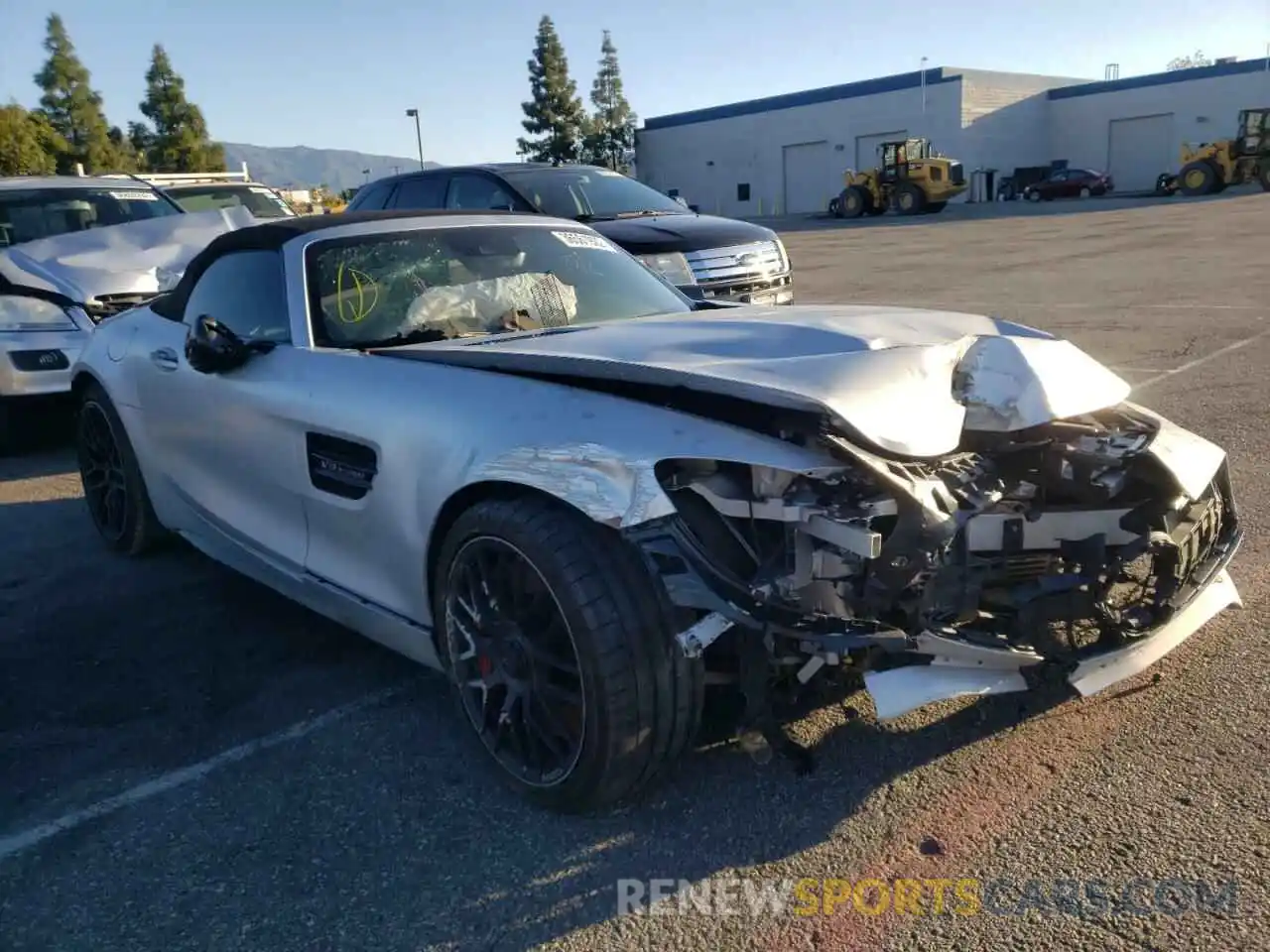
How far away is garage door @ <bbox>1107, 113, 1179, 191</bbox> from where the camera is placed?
52688 millimetres

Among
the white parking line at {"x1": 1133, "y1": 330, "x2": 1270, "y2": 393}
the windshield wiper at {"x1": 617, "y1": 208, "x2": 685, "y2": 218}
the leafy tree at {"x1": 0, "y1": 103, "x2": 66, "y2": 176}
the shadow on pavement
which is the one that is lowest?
the shadow on pavement

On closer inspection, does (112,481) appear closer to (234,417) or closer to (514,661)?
(234,417)

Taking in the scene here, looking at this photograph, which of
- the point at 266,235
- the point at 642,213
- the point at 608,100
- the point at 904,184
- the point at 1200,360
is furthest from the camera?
the point at 608,100

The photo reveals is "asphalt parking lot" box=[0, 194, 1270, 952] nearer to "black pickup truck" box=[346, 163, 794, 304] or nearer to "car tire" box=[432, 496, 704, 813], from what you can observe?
"car tire" box=[432, 496, 704, 813]

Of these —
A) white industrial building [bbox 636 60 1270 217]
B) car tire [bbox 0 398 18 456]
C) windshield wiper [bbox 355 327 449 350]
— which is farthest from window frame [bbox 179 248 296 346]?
white industrial building [bbox 636 60 1270 217]

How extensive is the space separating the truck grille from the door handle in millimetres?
4987

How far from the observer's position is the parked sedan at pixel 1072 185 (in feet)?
148

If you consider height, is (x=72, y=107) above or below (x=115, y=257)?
above

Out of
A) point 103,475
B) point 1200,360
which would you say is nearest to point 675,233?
point 1200,360

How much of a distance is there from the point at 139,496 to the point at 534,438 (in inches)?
110

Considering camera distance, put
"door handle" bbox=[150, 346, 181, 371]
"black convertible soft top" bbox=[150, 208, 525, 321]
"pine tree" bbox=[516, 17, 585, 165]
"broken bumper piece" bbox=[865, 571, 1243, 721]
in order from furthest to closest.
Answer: "pine tree" bbox=[516, 17, 585, 165], "door handle" bbox=[150, 346, 181, 371], "black convertible soft top" bbox=[150, 208, 525, 321], "broken bumper piece" bbox=[865, 571, 1243, 721]

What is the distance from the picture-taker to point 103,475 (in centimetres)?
505

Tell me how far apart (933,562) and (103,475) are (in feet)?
13.5

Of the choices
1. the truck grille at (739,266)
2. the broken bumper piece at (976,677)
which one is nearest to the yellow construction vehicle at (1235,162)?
the truck grille at (739,266)
